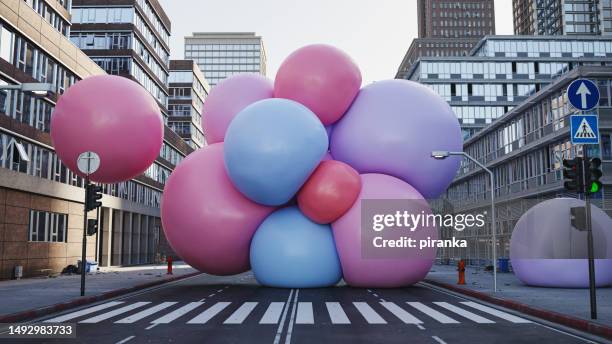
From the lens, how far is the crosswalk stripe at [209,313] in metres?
13.9

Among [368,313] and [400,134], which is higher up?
[400,134]

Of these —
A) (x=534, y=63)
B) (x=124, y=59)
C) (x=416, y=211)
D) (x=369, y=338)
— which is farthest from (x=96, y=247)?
(x=534, y=63)

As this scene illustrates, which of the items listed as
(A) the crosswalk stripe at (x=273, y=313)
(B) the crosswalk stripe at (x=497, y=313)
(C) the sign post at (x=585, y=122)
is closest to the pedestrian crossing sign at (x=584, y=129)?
(C) the sign post at (x=585, y=122)

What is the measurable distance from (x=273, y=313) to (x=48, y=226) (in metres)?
22.9

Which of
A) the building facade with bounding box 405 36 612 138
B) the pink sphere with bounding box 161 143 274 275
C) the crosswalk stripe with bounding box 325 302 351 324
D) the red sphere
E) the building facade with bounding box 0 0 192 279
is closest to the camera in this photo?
the crosswalk stripe with bounding box 325 302 351 324

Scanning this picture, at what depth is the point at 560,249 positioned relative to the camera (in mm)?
23500

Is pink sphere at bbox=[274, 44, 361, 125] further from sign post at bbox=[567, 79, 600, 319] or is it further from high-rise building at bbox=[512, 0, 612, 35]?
high-rise building at bbox=[512, 0, 612, 35]

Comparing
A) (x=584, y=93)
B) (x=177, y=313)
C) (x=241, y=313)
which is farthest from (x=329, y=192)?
(x=584, y=93)

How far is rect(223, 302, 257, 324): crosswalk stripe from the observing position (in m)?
13.9

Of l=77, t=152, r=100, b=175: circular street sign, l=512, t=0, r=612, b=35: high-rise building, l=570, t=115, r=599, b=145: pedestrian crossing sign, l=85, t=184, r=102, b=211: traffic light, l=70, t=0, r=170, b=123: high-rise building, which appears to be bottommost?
l=85, t=184, r=102, b=211: traffic light

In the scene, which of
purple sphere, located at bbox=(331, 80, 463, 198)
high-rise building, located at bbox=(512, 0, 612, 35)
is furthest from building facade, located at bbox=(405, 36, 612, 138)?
purple sphere, located at bbox=(331, 80, 463, 198)

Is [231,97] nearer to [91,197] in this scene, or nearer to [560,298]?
[91,197]

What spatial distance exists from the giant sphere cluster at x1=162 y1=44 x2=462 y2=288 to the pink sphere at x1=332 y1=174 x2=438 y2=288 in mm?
41

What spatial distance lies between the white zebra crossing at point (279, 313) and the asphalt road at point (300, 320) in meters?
0.02
